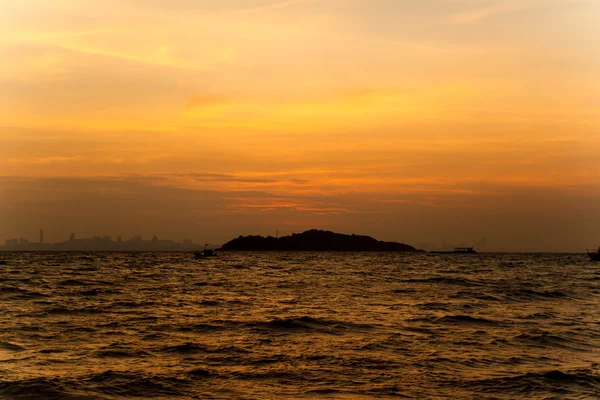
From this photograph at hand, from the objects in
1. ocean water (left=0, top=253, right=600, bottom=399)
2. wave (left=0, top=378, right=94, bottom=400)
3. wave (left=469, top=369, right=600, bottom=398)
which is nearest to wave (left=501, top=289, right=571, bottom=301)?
ocean water (left=0, top=253, right=600, bottom=399)

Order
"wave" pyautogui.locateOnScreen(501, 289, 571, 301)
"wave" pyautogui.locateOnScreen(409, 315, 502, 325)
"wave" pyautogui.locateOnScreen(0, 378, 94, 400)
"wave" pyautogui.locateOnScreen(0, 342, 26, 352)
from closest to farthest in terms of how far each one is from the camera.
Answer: "wave" pyautogui.locateOnScreen(0, 378, 94, 400) < "wave" pyautogui.locateOnScreen(0, 342, 26, 352) < "wave" pyautogui.locateOnScreen(409, 315, 502, 325) < "wave" pyautogui.locateOnScreen(501, 289, 571, 301)

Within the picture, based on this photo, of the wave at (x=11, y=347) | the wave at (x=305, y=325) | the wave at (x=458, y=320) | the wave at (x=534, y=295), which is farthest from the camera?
the wave at (x=534, y=295)

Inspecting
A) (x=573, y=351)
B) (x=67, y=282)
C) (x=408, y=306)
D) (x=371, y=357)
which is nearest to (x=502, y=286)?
(x=408, y=306)

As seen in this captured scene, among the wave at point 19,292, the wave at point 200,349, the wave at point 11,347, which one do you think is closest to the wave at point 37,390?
the wave at point 11,347

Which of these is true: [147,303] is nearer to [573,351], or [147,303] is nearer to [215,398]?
[215,398]

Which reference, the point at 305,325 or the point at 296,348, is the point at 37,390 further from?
the point at 305,325

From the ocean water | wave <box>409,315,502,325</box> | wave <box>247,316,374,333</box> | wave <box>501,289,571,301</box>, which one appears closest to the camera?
the ocean water

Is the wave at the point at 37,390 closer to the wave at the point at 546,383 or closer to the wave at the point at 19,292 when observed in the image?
the wave at the point at 546,383

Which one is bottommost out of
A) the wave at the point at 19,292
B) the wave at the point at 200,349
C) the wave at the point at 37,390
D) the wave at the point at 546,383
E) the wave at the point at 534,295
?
the wave at the point at 19,292

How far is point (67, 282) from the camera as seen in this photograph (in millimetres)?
58188

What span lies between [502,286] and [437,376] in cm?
4154

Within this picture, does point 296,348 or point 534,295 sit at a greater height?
point 296,348

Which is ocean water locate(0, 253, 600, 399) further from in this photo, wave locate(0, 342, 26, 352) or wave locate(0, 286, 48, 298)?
wave locate(0, 286, 48, 298)

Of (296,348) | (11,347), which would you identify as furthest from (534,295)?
(11,347)
